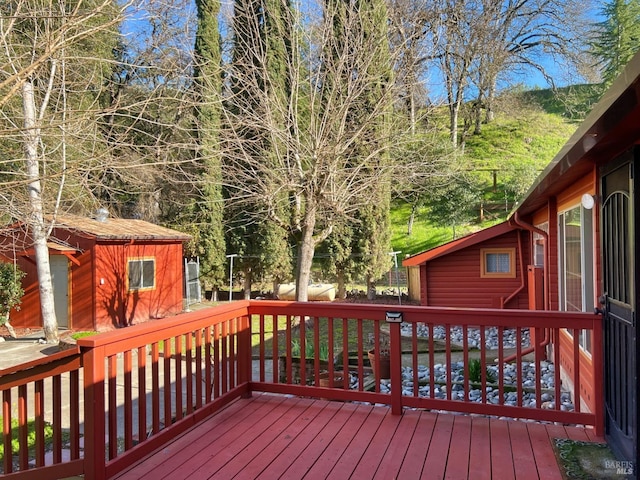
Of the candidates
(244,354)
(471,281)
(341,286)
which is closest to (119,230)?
(341,286)

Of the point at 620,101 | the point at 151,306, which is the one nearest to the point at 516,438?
the point at 620,101

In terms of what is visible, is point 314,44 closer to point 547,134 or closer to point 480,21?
point 480,21

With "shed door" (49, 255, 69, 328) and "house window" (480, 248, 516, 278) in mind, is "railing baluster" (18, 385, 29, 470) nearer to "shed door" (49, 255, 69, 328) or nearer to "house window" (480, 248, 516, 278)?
"shed door" (49, 255, 69, 328)

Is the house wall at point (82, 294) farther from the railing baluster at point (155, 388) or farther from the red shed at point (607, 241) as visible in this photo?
the red shed at point (607, 241)

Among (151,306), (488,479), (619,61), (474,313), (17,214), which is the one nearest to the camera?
(488,479)

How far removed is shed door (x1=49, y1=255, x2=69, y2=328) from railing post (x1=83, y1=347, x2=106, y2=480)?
10.3m

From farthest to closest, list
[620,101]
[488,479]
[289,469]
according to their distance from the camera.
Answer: [289,469]
[488,479]
[620,101]

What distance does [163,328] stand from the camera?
112 inches

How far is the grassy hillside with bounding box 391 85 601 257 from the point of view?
1856 centimetres

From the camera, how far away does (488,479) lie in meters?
2.36

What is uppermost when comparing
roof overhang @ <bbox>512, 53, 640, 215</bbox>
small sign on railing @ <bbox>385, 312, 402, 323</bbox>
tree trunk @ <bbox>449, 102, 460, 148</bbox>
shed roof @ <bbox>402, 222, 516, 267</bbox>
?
tree trunk @ <bbox>449, 102, 460, 148</bbox>

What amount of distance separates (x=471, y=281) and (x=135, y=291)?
8.64 metres

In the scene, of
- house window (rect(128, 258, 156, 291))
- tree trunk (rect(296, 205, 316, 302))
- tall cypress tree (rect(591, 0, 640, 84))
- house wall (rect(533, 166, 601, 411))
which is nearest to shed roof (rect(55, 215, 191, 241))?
house window (rect(128, 258, 156, 291))

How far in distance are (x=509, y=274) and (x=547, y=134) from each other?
672 inches
